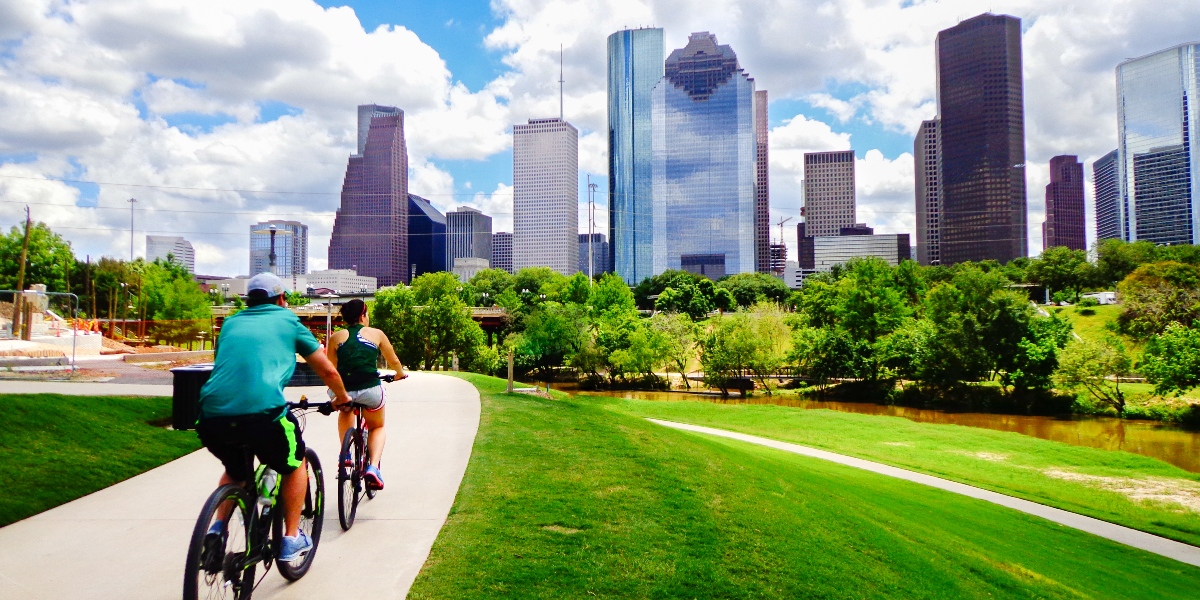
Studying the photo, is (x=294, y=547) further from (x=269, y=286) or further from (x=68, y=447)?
(x=68, y=447)

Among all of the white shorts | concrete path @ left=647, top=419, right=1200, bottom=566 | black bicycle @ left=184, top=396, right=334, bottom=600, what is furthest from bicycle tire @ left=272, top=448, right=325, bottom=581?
concrete path @ left=647, top=419, right=1200, bottom=566

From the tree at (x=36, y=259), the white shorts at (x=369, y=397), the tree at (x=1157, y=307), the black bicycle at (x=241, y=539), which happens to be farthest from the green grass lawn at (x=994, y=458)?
the tree at (x=36, y=259)

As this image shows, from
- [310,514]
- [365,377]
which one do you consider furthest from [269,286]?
[365,377]

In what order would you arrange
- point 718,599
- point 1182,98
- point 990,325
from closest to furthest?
point 718,599 → point 990,325 → point 1182,98

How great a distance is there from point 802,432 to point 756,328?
1230 inches

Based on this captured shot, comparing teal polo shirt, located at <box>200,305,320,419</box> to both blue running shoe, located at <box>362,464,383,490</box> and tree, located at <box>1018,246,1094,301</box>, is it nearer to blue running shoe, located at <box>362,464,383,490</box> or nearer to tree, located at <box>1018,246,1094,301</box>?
blue running shoe, located at <box>362,464,383,490</box>

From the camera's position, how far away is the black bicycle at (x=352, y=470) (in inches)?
240

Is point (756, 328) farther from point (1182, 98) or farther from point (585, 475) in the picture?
point (1182, 98)

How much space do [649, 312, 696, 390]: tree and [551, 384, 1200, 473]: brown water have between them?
13632 mm

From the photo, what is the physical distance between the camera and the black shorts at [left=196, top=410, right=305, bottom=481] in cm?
422

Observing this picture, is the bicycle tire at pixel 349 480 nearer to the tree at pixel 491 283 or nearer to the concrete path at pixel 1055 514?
the concrete path at pixel 1055 514

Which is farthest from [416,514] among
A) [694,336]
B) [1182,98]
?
[1182,98]

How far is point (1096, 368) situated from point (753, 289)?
87.5m

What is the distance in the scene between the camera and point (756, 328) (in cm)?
5928
